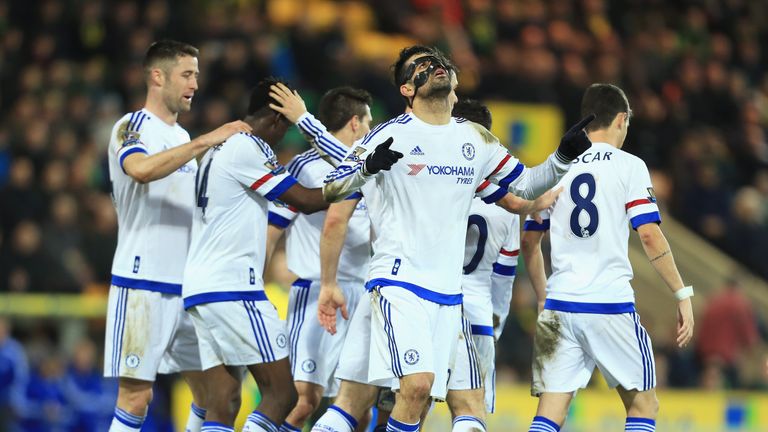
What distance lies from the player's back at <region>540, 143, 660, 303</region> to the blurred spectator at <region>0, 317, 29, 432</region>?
849 cm

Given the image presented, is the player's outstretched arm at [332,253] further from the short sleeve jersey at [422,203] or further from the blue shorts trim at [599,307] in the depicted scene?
the blue shorts trim at [599,307]

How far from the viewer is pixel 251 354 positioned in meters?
8.61

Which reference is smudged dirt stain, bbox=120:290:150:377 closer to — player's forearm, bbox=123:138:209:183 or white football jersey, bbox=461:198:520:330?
player's forearm, bbox=123:138:209:183

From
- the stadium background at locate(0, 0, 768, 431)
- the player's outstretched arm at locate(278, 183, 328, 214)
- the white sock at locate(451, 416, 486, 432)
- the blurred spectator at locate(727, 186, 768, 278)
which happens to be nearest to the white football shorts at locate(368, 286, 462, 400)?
the white sock at locate(451, 416, 486, 432)

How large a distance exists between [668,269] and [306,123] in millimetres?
2630

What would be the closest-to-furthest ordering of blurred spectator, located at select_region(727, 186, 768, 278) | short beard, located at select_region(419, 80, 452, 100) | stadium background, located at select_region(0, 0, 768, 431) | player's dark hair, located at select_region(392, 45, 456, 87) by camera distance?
short beard, located at select_region(419, 80, 452, 100)
player's dark hair, located at select_region(392, 45, 456, 87)
stadium background, located at select_region(0, 0, 768, 431)
blurred spectator, located at select_region(727, 186, 768, 278)

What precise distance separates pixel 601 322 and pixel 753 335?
1165 cm

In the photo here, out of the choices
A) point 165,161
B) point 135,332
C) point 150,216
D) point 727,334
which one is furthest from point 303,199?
point 727,334

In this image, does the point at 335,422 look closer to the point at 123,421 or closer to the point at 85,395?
the point at 123,421

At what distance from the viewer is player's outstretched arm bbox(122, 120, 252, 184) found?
8.57 m

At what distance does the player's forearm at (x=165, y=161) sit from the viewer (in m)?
8.58

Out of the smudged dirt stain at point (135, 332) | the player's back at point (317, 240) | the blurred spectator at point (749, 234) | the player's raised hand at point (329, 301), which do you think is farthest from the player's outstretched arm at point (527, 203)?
the blurred spectator at point (749, 234)

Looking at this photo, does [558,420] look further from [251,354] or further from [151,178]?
[151,178]

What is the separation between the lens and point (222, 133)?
861 cm
